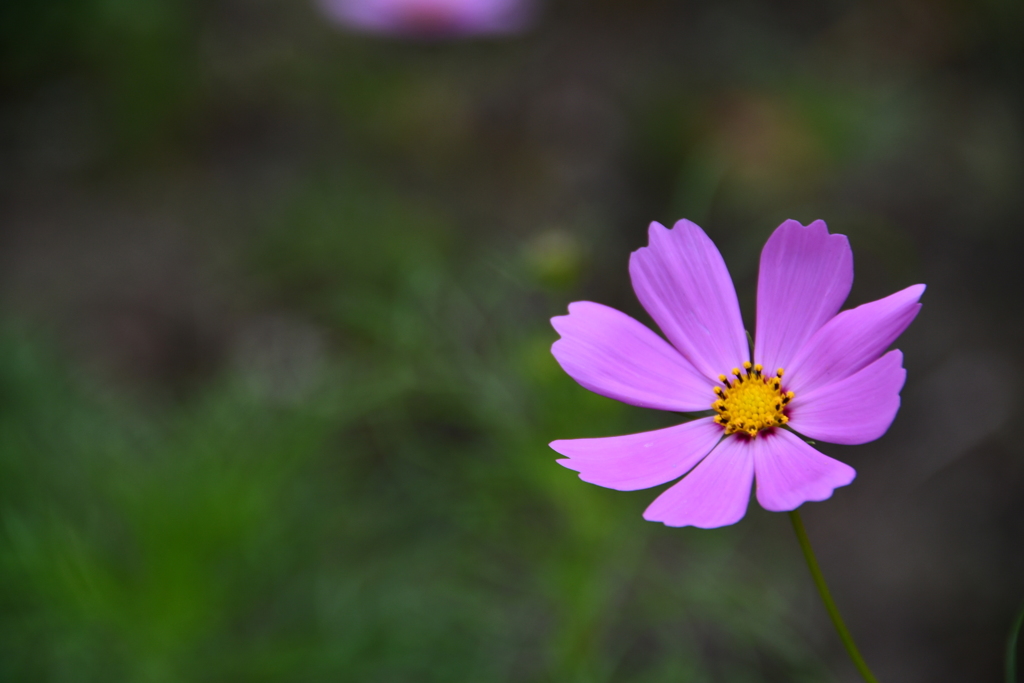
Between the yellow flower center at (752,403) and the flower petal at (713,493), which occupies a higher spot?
the yellow flower center at (752,403)

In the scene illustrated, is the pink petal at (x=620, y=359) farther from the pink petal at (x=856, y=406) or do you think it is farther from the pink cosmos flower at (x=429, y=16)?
the pink cosmos flower at (x=429, y=16)

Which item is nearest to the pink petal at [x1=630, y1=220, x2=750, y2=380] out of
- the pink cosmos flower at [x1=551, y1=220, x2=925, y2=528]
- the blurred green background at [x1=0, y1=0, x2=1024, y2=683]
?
the pink cosmos flower at [x1=551, y1=220, x2=925, y2=528]

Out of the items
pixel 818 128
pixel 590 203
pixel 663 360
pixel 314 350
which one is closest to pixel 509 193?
pixel 590 203

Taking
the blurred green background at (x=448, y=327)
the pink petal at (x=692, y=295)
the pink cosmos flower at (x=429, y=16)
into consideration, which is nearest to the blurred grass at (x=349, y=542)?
the blurred green background at (x=448, y=327)

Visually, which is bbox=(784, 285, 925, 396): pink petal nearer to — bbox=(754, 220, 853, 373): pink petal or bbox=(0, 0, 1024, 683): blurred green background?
bbox=(754, 220, 853, 373): pink petal

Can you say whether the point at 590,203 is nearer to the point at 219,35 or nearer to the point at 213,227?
the point at 213,227
